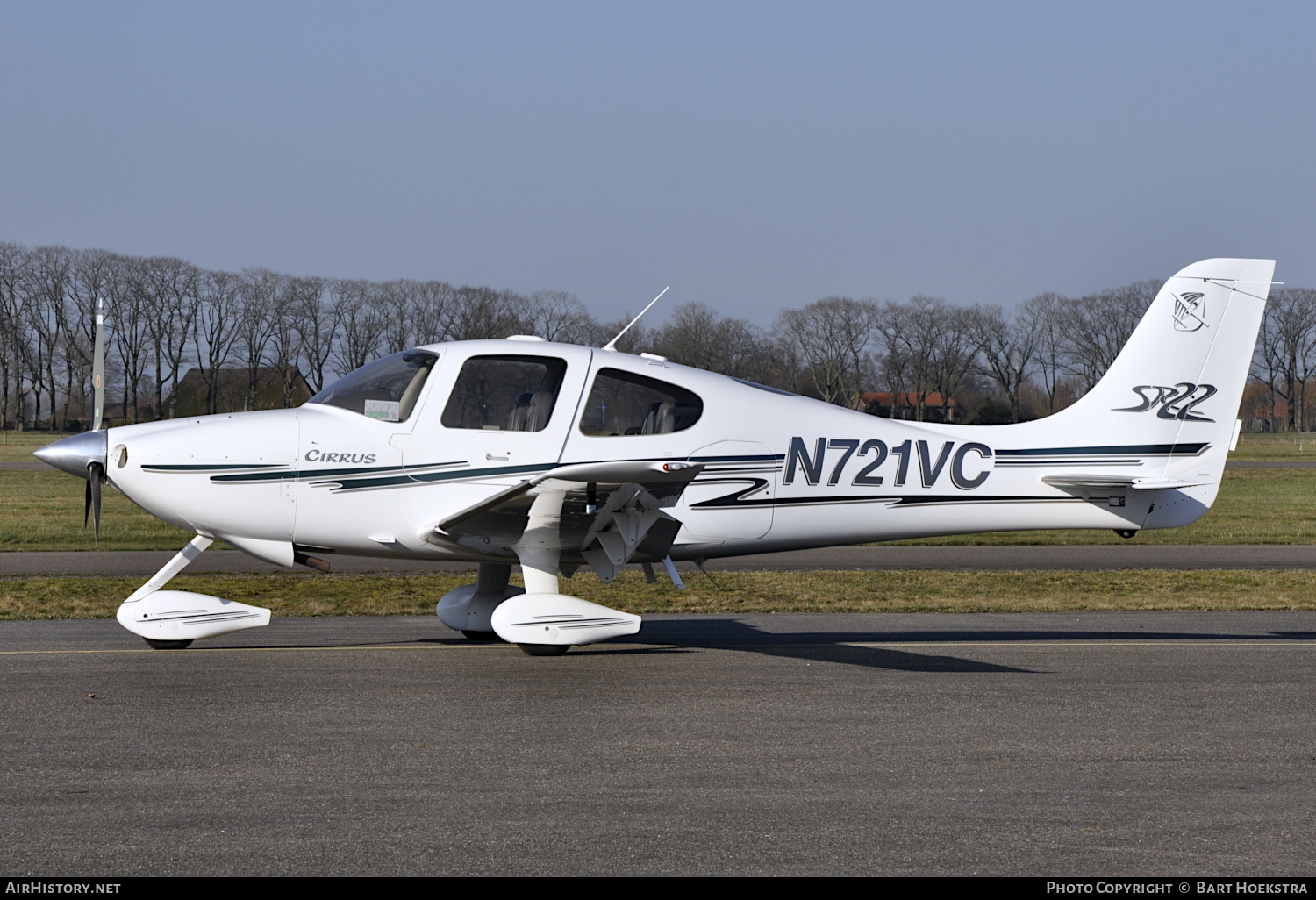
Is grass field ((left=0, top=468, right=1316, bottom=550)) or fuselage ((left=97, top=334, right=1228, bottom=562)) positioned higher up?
fuselage ((left=97, top=334, right=1228, bottom=562))

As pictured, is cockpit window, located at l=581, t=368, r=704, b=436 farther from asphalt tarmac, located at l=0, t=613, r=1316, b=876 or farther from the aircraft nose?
the aircraft nose

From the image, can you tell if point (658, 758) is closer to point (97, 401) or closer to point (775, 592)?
point (97, 401)

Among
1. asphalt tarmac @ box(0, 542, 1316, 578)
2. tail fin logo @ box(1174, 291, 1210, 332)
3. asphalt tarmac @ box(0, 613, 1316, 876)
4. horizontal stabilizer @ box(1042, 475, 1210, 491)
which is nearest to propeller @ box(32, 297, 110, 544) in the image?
asphalt tarmac @ box(0, 613, 1316, 876)

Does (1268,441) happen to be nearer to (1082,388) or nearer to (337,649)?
(1082,388)

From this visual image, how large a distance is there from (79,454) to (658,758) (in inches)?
204

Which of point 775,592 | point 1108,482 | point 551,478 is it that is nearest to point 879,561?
point 775,592

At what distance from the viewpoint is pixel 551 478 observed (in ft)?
25.9

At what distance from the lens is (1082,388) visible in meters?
83.4

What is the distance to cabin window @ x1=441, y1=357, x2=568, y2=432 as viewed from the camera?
884 centimetres

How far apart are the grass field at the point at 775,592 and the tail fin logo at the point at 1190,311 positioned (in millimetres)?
3663

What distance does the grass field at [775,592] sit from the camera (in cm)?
1243

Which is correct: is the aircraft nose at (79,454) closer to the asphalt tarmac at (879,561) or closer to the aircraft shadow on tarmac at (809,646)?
the aircraft shadow on tarmac at (809,646)

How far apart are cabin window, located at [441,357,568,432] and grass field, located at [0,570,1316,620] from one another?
12.4ft

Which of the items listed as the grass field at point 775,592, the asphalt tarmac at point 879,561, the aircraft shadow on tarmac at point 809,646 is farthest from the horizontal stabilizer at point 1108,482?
the asphalt tarmac at point 879,561
